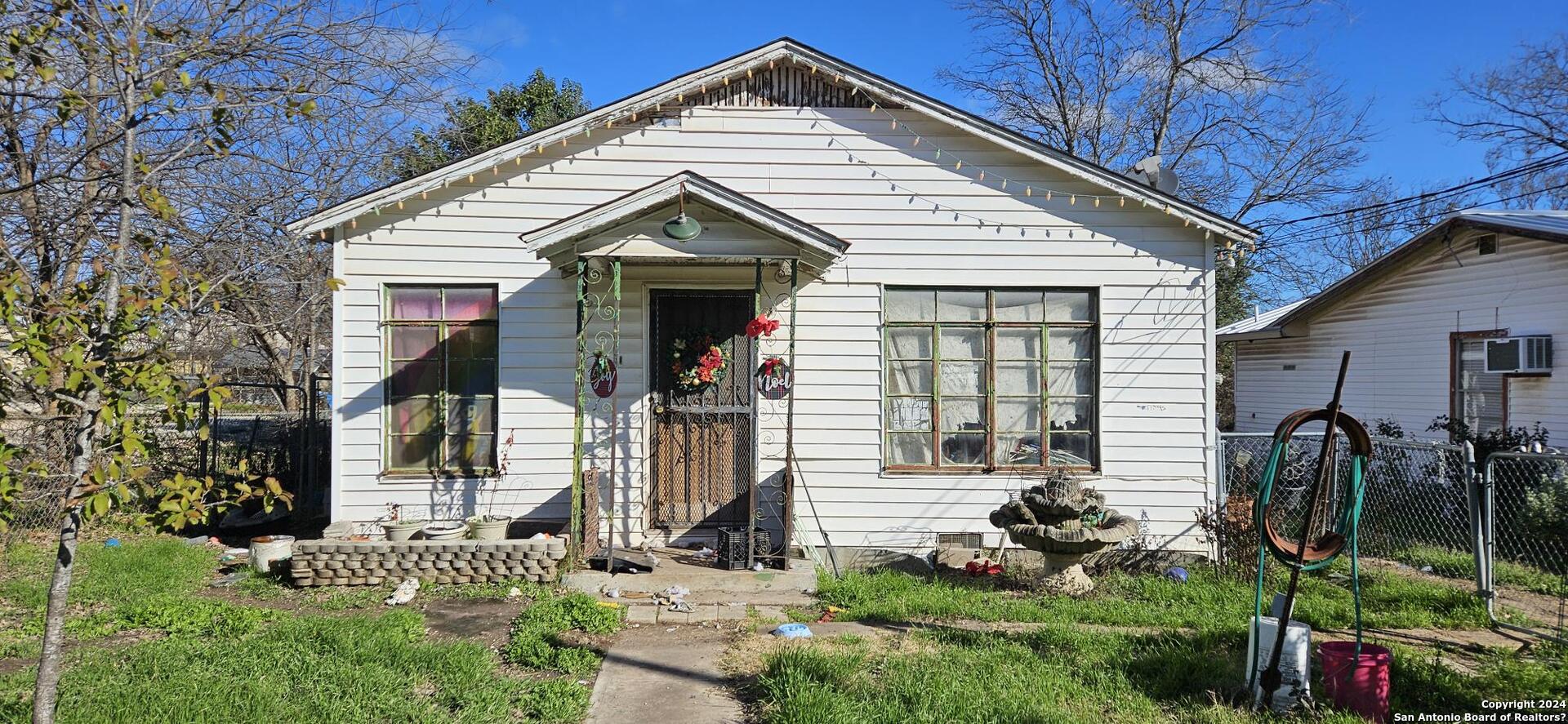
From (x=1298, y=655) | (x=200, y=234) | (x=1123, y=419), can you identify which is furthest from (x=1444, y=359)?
(x=200, y=234)

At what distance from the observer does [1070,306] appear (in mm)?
8047

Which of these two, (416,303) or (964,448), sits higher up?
→ (416,303)

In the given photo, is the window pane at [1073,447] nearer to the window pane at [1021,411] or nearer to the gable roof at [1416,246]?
the window pane at [1021,411]

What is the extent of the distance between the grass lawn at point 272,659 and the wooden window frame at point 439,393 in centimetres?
129

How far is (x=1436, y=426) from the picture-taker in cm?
1166

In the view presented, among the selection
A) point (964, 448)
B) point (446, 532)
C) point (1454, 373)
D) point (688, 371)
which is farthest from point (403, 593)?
point (1454, 373)

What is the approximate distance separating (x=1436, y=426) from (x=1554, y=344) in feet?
6.72

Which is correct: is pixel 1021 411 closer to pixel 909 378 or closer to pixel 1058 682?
pixel 909 378

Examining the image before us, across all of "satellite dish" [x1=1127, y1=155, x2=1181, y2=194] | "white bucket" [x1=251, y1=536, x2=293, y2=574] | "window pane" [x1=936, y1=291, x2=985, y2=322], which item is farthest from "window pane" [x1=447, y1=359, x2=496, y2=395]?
"satellite dish" [x1=1127, y1=155, x2=1181, y2=194]

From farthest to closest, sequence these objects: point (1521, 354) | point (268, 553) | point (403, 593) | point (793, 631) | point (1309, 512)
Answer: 1. point (1521, 354)
2. point (268, 553)
3. point (403, 593)
4. point (793, 631)
5. point (1309, 512)

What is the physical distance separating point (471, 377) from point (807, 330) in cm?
320

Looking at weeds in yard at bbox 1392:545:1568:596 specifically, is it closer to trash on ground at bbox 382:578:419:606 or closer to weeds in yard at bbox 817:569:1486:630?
weeds in yard at bbox 817:569:1486:630

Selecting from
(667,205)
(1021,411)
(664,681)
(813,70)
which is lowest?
(664,681)

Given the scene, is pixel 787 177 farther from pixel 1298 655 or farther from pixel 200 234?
pixel 200 234
